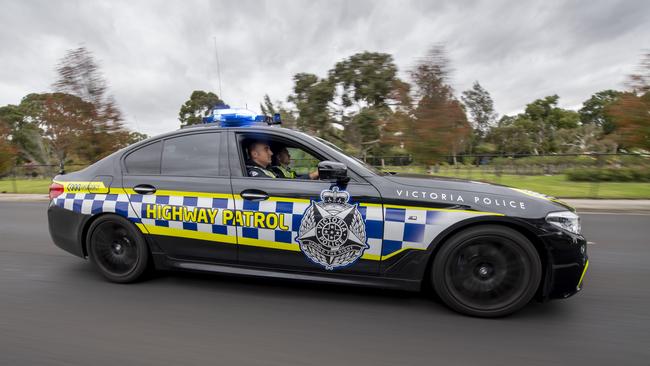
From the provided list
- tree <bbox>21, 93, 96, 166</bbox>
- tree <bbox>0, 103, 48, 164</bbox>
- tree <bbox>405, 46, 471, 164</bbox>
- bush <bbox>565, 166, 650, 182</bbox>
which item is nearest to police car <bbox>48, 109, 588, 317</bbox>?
tree <bbox>405, 46, 471, 164</bbox>

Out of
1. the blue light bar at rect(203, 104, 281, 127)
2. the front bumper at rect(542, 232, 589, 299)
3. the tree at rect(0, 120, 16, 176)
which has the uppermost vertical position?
the tree at rect(0, 120, 16, 176)

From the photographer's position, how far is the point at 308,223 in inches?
120

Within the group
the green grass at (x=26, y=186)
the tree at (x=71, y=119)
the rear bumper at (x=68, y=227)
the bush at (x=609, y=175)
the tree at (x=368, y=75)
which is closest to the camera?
the rear bumper at (x=68, y=227)

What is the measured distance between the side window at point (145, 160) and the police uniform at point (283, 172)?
110 cm

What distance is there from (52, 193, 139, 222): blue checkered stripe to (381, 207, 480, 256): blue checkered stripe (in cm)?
231

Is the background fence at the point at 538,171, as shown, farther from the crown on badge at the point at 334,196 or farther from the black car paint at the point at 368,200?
the crown on badge at the point at 334,196

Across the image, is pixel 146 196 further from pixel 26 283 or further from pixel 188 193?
pixel 26 283

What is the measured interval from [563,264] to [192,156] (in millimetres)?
3162

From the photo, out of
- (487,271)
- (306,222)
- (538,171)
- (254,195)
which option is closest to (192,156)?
(254,195)

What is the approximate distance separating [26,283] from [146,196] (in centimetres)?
155

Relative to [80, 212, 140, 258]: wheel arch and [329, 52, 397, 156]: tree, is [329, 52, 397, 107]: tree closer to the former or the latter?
[329, 52, 397, 156]: tree

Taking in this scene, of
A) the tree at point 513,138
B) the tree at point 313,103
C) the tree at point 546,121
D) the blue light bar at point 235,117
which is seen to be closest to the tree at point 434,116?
the blue light bar at point 235,117

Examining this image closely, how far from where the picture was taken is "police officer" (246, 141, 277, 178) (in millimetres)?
3377

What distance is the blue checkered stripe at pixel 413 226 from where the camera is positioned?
112 inches
